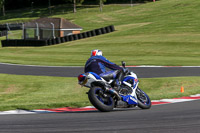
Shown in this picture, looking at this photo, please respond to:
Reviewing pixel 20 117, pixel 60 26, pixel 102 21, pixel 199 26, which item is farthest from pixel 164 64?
pixel 102 21

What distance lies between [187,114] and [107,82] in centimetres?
209

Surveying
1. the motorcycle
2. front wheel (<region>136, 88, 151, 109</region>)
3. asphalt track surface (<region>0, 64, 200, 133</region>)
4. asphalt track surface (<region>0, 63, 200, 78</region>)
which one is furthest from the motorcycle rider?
asphalt track surface (<region>0, 63, 200, 78</region>)

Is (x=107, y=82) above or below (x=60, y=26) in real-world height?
above

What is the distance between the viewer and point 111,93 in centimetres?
911

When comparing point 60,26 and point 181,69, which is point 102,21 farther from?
point 181,69

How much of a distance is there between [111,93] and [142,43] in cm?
3090

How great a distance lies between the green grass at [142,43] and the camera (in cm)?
3003

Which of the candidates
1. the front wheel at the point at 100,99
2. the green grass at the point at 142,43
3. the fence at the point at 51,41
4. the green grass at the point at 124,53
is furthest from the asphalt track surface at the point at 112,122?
the fence at the point at 51,41

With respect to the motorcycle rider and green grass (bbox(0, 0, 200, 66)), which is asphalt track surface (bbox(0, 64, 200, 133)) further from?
green grass (bbox(0, 0, 200, 66))

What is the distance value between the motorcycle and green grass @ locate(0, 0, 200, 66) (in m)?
15.8

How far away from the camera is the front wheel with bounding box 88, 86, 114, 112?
880 cm

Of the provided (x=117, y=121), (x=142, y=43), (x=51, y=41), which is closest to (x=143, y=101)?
(x=117, y=121)

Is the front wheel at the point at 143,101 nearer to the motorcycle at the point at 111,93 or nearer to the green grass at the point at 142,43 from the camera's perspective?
the motorcycle at the point at 111,93

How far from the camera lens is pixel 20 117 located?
27.5 feet
